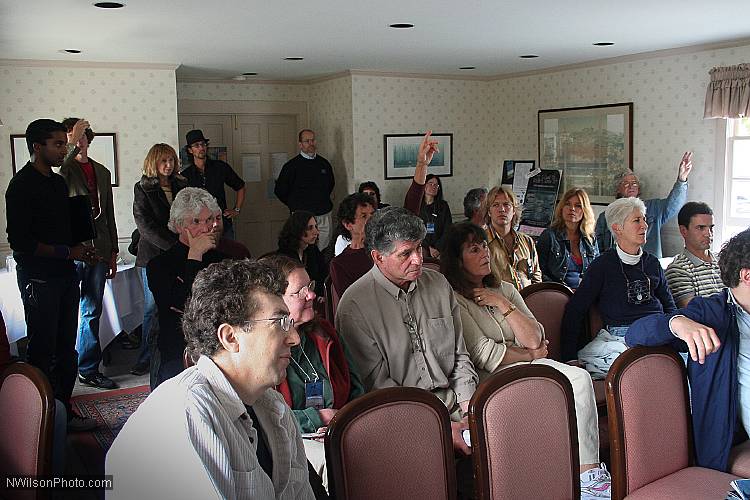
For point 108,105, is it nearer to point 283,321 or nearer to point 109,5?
point 109,5

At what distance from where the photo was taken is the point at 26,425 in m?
2.21

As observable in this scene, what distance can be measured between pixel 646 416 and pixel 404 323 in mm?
1035

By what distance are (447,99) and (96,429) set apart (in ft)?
19.8

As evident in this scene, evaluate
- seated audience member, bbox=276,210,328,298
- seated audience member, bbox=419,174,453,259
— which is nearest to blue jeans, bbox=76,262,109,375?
seated audience member, bbox=276,210,328,298

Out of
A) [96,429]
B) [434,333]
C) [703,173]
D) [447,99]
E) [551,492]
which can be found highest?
[447,99]

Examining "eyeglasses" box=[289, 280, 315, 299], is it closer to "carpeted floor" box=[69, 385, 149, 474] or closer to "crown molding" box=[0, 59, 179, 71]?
"carpeted floor" box=[69, 385, 149, 474]

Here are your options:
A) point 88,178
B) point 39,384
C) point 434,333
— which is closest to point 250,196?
point 88,178

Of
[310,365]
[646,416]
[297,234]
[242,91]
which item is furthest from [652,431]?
[242,91]

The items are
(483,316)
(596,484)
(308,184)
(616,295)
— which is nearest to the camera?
(596,484)

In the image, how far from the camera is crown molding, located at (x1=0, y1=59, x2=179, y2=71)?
7.00 metres

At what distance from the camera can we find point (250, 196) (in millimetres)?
9477

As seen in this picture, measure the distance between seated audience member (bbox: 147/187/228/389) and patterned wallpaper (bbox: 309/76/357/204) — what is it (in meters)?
4.95

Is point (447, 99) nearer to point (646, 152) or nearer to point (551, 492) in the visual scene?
point (646, 152)

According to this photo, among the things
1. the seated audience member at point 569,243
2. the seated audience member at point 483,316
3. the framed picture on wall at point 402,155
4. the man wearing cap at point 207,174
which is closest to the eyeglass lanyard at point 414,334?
the seated audience member at point 483,316
